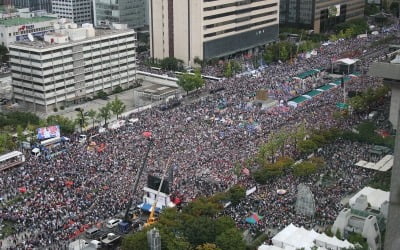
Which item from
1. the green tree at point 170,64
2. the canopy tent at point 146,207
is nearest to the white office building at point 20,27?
the green tree at point 170,64

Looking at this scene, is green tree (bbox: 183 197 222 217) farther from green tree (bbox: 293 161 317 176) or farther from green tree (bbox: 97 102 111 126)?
green tree (bbox: 97 102 111 126)

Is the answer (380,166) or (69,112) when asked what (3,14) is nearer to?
(69,112)

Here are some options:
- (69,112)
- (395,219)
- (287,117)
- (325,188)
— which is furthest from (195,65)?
(395,219)

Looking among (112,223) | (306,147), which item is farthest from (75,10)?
(112,223)

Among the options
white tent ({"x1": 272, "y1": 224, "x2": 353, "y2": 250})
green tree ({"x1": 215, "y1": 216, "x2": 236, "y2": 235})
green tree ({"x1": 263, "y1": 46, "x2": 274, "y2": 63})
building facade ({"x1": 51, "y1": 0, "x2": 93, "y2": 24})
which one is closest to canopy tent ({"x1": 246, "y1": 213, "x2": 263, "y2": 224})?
white tent ({"x1": 272, "y1": 224, "x2": 353, "y2": 250})

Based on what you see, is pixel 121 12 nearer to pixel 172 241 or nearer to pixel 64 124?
pixel 64 124
